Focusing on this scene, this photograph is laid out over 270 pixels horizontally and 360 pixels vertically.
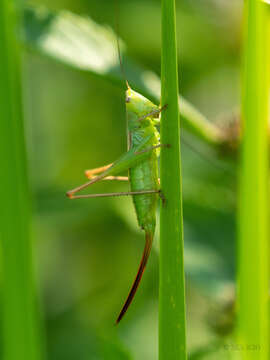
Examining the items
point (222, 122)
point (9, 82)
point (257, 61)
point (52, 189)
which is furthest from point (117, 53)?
point (52, 189)

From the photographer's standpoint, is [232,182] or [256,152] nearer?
[256,152]

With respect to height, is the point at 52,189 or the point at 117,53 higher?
the point at 117,53

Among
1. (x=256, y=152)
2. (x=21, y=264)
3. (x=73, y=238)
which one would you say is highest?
(x=256, y=152)

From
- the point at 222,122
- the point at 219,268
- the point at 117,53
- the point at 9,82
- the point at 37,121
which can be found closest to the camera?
the point at 9,82

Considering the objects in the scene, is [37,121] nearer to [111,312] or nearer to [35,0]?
[35,0]

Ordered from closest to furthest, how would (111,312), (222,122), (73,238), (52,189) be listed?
(222,122)
(52,189)
(111,312)
(73,238)

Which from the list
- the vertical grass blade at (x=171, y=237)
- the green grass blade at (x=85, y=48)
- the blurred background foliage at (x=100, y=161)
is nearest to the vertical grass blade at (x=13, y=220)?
the green grass blade at (x=85, y=48)
